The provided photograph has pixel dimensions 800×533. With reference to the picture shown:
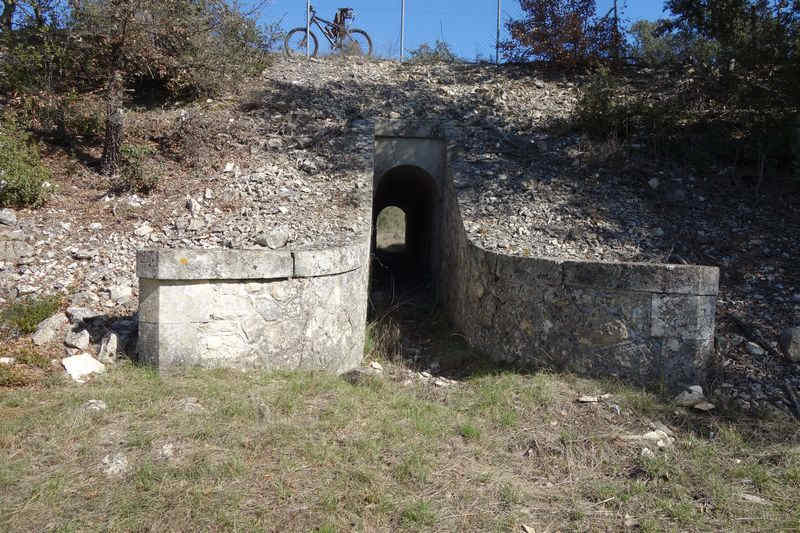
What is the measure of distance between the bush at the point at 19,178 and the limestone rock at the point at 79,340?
2.70m

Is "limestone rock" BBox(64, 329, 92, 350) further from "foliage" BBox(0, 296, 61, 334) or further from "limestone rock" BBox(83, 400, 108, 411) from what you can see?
"limestone rock" BBox(83, 400, 108, 411)

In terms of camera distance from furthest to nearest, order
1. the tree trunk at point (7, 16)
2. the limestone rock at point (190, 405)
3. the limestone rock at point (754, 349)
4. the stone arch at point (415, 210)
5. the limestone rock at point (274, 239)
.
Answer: the stone arch at point (415, 210)
the tree trunk at point (7, 16)
the limestone rock at point (274, 239)
the limestone rock at point (754, 349)
the limestone rock at point (190, 405)

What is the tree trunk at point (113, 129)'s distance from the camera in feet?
24.0

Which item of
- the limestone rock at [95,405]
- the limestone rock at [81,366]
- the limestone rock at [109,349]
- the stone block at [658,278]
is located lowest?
the limestone rock at [95,405]

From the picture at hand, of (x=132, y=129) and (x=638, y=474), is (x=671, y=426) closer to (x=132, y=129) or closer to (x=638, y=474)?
(x=638, y=474)

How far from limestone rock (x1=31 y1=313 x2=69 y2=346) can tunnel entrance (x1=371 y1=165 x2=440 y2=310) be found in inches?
150

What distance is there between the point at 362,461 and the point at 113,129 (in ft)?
20.0

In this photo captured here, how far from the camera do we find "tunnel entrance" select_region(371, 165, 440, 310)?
8992 mm

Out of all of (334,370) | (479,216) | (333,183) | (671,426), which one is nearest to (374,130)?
(333,183)

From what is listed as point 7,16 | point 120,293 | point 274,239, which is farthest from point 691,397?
point 7,16

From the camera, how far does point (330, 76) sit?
10.5 meters

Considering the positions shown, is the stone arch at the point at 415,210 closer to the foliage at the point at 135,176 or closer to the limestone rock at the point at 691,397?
the foliage at the point at 135,176

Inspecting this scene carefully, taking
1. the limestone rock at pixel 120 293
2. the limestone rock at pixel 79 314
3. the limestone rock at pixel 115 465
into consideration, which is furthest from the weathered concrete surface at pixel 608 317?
the limestone rock at pixel 79 314

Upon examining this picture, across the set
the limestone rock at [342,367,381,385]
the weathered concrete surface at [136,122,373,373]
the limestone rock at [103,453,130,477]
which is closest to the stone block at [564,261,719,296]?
the limestone rock at [342,367,381,385]
